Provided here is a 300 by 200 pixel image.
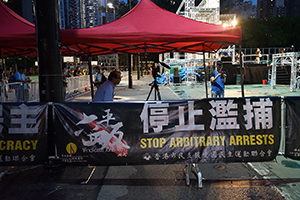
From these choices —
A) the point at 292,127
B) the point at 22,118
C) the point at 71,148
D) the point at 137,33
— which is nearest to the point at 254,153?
the point at 292,127

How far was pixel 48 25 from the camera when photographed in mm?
4762

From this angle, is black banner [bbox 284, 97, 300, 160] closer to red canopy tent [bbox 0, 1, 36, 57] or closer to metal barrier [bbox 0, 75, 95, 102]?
red canopy tent [bbox 0, 1, 36, 57]

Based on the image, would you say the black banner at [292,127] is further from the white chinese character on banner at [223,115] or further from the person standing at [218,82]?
the person standing at [218,82]

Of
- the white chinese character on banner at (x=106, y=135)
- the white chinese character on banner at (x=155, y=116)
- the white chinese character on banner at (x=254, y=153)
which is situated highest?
the white chinese character on banner at (x=155, y=116)

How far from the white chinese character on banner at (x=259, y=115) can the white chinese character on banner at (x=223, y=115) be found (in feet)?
0.65

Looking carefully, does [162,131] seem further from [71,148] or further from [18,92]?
[18,92]

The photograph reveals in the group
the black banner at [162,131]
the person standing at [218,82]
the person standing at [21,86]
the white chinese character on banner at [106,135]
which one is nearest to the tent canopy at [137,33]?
the person standing at [218,82]

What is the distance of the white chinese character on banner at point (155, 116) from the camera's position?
4297 millimetres

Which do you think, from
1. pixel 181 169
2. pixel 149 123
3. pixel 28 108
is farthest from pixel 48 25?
pixel 181 169

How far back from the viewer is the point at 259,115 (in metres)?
4.39

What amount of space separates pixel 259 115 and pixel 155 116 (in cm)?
183

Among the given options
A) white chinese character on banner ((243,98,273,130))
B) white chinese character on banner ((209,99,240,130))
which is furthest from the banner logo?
white chinese character on banner ((243,98,273,130))

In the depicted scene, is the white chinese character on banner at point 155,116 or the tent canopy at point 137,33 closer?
the white chinese character on banner at point 155,116

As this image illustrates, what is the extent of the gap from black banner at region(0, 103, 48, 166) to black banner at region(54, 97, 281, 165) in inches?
11.7
